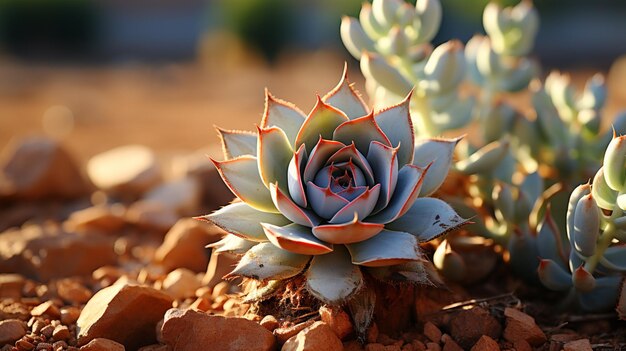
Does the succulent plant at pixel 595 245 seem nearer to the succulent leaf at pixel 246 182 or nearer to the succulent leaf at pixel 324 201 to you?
the succulent leaf at pixel 324 201

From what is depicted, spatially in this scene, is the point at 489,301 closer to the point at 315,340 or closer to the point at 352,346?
the point at 352,346

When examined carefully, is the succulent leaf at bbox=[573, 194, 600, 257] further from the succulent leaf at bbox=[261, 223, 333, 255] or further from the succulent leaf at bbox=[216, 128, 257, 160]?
the succulent leaf at bbox=[216, 128, 257, 160]

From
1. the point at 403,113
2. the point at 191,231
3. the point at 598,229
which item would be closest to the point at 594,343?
the point at 598,229

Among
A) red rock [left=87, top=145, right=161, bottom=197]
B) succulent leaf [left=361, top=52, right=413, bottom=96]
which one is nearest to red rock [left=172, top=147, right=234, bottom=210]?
red rock [left=87, top=145, right=161, bottom=197]

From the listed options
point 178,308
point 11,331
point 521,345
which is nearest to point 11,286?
point 11,331

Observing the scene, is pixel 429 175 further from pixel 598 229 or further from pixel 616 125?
pixel 616 125

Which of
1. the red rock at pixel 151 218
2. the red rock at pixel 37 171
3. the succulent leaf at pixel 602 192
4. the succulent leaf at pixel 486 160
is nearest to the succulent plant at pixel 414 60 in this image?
the succulent leaf at pixel 486 160

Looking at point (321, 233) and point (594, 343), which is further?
point (594, 343)
